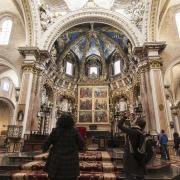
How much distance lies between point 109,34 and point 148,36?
8.44 meters

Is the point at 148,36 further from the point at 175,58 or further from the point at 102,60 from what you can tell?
the point at 102,60

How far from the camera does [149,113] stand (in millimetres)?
12477

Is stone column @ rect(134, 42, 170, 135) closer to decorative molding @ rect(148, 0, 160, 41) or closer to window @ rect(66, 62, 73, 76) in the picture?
decorative molding @ rect(148, 0, 160, 41)

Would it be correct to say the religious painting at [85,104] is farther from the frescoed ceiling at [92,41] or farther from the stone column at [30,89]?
the stone column at [30,89]

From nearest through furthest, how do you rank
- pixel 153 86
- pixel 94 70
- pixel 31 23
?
pixel 153 86 → pixel 31 23 → pixel 94 70

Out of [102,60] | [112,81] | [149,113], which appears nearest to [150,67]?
[149,113]

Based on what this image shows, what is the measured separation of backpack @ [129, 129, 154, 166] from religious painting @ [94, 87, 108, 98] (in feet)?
60.3

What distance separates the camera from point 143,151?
2.64 m

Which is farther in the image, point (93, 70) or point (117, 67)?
point (93, 70)

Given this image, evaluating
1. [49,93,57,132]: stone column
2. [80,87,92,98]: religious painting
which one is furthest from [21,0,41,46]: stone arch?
[80,87,92,98]: religious painting

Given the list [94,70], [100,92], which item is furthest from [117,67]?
[100,92]

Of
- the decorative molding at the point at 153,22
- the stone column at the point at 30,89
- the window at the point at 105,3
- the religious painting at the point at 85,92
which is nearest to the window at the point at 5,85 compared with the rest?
the religious painting at the point at 85,92

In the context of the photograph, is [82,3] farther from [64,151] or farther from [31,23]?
[64,151]

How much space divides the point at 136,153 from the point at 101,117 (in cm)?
1747
